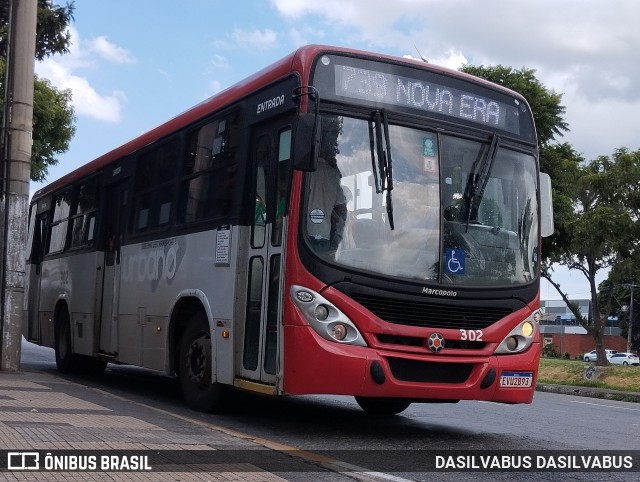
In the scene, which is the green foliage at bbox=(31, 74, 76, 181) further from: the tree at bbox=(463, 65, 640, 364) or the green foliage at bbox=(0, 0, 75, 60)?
the tree at bbox=(463, 65, 640, 364)

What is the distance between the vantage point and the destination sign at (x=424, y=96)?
8.34 metres

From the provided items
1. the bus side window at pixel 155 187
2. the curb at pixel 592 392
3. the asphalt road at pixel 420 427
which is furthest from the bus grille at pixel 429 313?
the curb at pixel 592 392

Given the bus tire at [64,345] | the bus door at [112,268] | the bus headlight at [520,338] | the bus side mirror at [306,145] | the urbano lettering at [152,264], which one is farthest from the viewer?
the bus tire at [64,345]

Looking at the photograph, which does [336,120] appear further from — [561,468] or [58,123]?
[58,123]

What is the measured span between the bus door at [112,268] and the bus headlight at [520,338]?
232 inches

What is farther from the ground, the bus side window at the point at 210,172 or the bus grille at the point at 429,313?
the bus side window at the point at 210,172

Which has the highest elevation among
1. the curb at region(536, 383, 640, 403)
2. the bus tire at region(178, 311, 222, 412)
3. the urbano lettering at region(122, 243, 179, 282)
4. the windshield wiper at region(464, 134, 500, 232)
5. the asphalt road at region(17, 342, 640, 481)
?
the windshield wiper at region(464, 134, 500, 232)

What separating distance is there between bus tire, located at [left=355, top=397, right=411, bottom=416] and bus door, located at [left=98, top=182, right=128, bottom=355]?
3.69 metres

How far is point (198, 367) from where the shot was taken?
9.71 metres

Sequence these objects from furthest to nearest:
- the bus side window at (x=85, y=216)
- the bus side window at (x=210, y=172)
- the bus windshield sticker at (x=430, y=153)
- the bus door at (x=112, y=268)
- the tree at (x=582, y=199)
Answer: the tree at (x=582, y=199), the bus side window at (x=85, y=216), the bus door at (x=112, y=268), the bus side window at (x=210, y=172), the bus windshield sticker at (x=430, y=153)

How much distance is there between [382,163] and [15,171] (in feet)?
23.4

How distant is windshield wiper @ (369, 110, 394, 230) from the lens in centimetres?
812

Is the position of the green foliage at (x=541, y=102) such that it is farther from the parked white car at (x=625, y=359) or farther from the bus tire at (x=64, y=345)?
the parked white car at (x=625, y=359)

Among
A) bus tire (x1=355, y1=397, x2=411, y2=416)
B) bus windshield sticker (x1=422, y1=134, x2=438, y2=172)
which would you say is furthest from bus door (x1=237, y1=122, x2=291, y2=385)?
bus tire (x1=355, y1=397, x2=411, y2=416)
